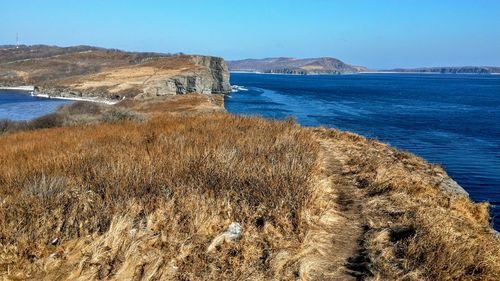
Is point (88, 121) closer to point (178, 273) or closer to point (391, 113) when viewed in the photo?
point (178, 273)

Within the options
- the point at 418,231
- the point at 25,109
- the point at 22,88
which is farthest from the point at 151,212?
the point at 22,88

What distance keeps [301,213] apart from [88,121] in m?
14.4

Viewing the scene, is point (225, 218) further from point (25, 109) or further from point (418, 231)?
point (25, 109)

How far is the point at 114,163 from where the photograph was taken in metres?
7.81

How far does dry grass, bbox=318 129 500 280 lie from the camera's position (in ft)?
17.1

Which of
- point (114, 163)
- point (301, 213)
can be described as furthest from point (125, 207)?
point (301, 213)

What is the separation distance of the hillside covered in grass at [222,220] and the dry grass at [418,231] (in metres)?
0.02

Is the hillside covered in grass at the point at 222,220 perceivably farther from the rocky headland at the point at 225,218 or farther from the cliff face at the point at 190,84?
the cliff face at the point at 190,84

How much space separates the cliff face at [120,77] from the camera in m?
73.2

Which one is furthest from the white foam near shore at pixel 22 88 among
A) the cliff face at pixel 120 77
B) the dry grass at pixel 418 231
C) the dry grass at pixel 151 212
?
the dry grass at pixel 418 231

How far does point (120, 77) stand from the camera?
8394cm

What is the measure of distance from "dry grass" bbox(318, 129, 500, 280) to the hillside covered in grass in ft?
0.08

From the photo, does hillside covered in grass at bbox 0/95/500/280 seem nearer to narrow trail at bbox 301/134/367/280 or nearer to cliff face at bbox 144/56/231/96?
narrow trail at bbox 301/134/367/280

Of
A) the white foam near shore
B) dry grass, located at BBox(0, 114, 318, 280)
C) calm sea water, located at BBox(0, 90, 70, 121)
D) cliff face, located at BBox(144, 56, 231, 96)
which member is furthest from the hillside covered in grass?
the white foam near shore
